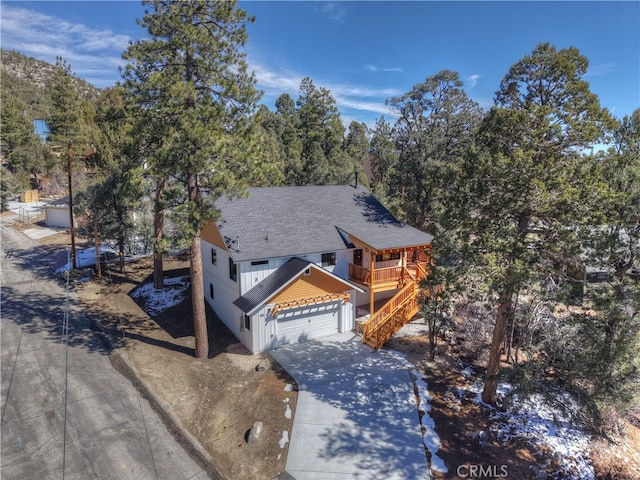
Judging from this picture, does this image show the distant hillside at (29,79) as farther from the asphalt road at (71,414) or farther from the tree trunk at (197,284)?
the tree trunk at (197,284)

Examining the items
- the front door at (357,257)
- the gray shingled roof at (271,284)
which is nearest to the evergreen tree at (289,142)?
the front door at (357,257)

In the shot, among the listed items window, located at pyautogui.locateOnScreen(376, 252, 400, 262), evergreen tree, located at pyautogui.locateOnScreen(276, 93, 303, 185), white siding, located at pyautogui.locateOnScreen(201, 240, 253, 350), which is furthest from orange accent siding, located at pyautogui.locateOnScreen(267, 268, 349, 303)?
evergreen tree, located at pyautogui.locateOnScreen(276, 93, 303, 185)

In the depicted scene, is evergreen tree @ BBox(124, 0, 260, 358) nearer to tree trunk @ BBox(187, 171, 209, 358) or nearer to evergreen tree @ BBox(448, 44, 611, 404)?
tree trunk @ BBox(187, 171, 209, 358)

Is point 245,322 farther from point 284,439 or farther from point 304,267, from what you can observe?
point 284,439

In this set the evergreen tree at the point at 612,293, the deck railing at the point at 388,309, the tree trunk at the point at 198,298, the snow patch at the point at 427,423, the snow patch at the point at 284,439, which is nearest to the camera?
the snow patch at the point at 427,423

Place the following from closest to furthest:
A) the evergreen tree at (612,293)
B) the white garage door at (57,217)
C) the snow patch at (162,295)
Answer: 1. the evergreen tree at (612,293)
2. the snow patch at (162,295)
3. the white garage door at (57,217)

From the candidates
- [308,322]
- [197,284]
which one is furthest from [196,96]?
[308,322]
